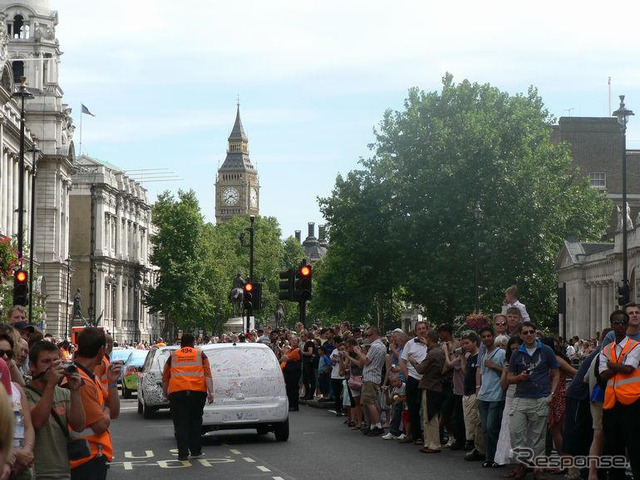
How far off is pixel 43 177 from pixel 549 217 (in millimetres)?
49747

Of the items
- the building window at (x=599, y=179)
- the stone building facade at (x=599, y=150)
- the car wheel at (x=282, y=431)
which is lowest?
the car wheel at (x=282, y=431)

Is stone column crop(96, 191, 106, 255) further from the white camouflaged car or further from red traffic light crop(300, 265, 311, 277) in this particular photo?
the white camouflaged car

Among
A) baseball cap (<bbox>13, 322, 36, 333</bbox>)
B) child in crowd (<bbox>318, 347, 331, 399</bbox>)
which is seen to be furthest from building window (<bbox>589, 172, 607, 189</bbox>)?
baseball cap (<bbox>13, 322, 36, 333</bbox>)

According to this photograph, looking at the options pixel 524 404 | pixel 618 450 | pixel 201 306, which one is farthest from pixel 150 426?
pixel 201 306

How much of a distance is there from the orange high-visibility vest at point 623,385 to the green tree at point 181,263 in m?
104

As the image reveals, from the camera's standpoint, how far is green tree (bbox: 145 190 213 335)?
116894 millimetres

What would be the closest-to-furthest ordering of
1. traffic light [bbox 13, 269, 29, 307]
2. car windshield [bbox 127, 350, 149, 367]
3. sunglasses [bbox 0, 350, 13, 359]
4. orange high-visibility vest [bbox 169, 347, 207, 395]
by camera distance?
sunglasses [bbox 0, 350, 13, 359]
orange high-visibility vest [bbox 169, 347, 207, 395]
traffic light [bbox 13, 269, 29, 307]
car windshield [bbox 127, 350, 149, 367]

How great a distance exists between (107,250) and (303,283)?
95205mm

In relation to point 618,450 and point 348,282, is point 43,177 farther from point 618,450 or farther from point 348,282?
point 618,450

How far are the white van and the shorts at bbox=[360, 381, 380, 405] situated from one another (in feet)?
6.64

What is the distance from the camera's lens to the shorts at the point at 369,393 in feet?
76.7

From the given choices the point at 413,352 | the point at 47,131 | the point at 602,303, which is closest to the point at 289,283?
the point at 413,352

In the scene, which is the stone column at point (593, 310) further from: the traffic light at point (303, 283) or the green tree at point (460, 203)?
the traffic light at point (303, 283)

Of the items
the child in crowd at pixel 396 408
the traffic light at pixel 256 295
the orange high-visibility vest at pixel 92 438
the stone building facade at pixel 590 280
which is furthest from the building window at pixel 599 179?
the orange high-visibility vest at pixel 92 438
